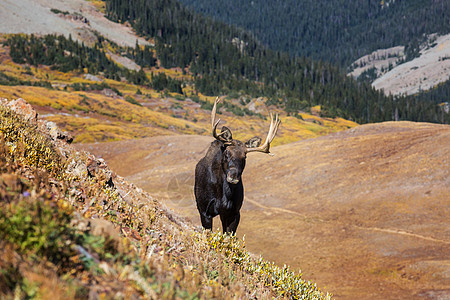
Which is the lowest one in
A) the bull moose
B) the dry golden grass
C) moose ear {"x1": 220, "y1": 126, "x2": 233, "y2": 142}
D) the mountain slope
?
the dry golden grass

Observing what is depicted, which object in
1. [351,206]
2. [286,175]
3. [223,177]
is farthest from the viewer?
[286,175]

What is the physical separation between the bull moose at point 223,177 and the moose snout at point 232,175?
179 mm

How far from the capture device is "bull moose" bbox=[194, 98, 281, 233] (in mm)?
7074

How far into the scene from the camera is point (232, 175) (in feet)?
21.7

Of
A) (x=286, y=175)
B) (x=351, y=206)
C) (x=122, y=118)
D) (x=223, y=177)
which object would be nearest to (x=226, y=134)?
(x=223, y=177)

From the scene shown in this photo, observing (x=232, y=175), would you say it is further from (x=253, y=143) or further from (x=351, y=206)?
(x=351, y=206)

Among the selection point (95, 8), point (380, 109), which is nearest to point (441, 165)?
point (380, 109)

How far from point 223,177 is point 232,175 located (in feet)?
2.79

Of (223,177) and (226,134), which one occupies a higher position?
(226,134)

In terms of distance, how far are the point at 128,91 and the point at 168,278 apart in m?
73.0

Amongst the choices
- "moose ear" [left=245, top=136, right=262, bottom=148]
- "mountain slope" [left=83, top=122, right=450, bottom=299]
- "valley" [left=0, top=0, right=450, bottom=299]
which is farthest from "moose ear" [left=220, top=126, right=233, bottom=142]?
"mountain slope" [left=83, top=122, right=450, bottom=299]

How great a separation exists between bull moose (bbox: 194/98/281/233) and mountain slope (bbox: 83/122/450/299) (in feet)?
14.6

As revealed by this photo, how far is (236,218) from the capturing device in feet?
25.0

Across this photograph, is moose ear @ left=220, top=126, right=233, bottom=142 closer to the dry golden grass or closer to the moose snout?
the moose snout
